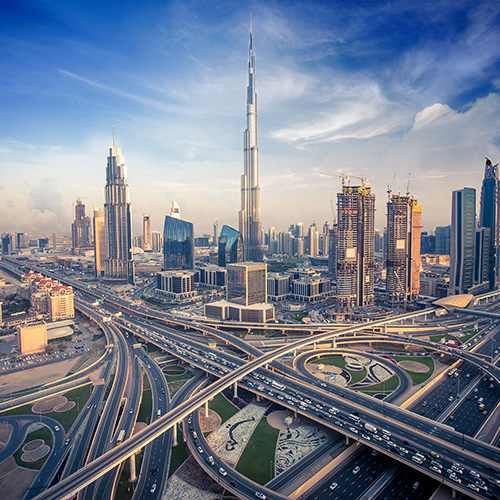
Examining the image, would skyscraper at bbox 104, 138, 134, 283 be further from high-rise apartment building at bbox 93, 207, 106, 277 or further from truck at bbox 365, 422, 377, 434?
truck at bbox 365, 422, 377, 434

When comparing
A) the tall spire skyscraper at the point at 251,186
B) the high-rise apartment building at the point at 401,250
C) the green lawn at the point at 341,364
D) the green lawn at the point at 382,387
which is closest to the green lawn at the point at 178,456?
the green lawn at the point at 382,387

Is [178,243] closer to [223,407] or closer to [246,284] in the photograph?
[246,284]

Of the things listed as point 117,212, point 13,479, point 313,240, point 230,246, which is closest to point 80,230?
point 117,212

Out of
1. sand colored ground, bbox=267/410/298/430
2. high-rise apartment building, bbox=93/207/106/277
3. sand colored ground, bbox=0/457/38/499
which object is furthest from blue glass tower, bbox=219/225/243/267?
sand colored ground, bbox=0/457/38/499

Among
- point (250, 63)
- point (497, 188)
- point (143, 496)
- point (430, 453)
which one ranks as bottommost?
point (143, 496)

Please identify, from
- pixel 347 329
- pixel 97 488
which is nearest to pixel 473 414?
pixel 347 329

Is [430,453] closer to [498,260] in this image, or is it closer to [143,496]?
[143,496]

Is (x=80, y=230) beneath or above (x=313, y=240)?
above
